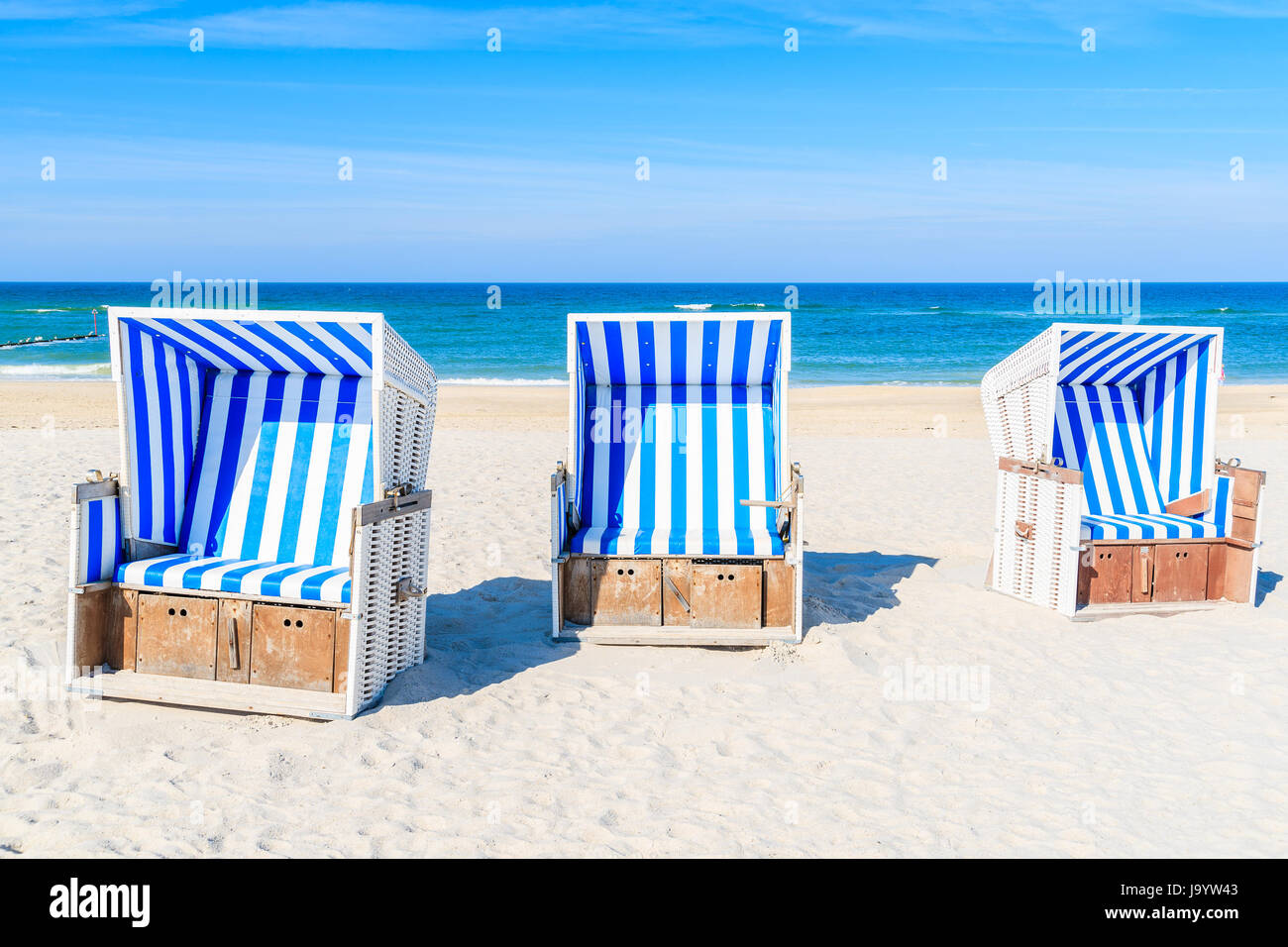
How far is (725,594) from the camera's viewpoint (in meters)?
5.66

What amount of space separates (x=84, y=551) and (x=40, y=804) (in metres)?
1.33

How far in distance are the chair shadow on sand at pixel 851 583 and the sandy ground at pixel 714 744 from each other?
0.10ft

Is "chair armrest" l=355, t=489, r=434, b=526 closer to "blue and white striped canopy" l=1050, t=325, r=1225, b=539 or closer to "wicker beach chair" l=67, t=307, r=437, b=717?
"wicker beach chair" l=67, t=307, r=437, b=717

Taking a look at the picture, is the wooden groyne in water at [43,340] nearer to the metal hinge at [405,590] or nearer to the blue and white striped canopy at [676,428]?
the blue and white striped canopy at [676,428]

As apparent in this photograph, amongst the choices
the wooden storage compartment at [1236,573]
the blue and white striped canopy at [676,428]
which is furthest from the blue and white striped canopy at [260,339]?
the wooden storage compartment at [1236,573]

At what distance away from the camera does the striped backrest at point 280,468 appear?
17.1 ft

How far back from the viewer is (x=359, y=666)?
451 centimetres

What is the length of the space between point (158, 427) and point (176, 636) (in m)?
1.12

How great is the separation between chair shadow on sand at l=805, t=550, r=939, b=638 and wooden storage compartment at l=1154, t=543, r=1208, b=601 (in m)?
1.59

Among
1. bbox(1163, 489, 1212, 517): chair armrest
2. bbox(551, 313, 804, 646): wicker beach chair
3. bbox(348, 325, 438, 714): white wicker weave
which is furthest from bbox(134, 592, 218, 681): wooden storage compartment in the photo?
bbox(1163, 489, 1212, 517): chair armrest

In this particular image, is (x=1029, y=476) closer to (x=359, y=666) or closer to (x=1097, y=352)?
(x=1097, y=352)

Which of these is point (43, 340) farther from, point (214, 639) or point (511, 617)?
point (214, 639)
